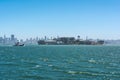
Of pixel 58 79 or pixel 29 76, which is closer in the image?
pixel 58 79

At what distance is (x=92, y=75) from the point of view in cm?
5922

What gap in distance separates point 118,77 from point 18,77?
643 inches

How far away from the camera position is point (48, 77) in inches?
2229

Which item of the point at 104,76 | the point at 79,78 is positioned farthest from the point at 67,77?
the point at 104,76

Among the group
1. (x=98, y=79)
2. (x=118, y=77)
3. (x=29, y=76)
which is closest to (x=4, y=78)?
(x=29, y=76)

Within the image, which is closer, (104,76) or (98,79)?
(98,79)

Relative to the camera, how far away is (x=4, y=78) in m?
54.7

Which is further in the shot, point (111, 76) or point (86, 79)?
point (111, 76)

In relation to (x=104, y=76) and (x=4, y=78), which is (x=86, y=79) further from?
(x=4, y=78)

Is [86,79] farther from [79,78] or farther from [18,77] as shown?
[18,77]

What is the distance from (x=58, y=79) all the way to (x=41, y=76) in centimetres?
480

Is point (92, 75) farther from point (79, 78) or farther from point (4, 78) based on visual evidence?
point (4, 78)

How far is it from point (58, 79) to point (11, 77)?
7.83 meters

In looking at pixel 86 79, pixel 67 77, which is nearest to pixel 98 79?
pixel 86 79
